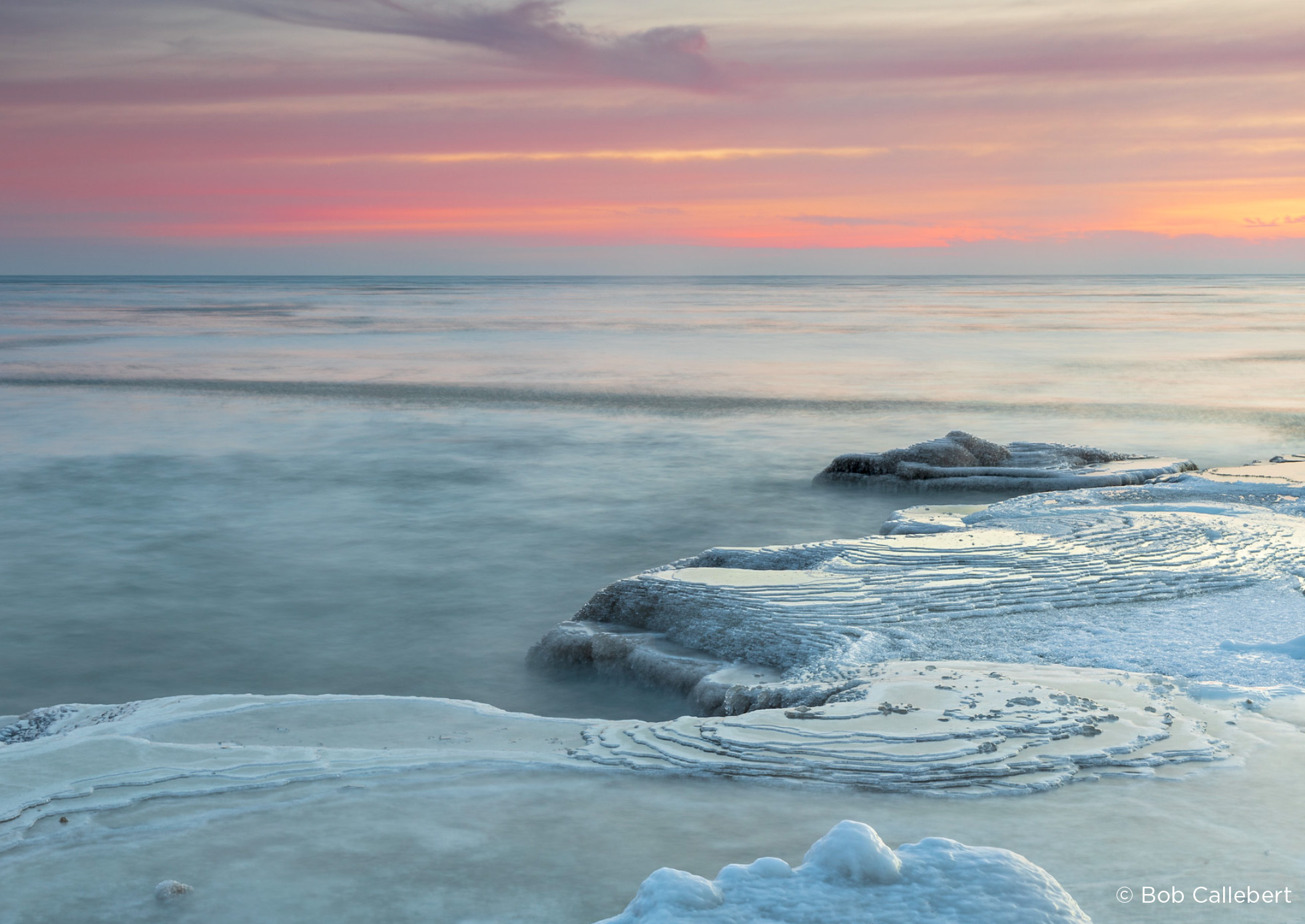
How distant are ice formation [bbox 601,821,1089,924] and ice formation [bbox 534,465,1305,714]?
1833 millimetres

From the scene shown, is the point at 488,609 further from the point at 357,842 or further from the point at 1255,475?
the point at 1255,475

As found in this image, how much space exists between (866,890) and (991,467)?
887cm

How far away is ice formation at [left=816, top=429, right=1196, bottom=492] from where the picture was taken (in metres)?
10.4

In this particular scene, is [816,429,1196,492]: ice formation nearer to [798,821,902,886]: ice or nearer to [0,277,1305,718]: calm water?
[0,277,1305,718]: calm water

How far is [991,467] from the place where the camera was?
11.0 meters

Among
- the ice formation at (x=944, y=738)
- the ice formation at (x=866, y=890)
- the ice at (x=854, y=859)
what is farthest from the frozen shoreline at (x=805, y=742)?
the ice at (x=854, y=859)

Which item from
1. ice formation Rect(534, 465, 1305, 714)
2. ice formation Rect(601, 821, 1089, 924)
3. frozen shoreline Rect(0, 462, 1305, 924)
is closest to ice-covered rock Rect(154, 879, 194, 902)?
frozen shoreline Rect(0, 462, 1305, 924)

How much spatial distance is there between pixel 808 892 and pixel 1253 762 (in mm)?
1959

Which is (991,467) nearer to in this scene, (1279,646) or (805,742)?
(1279,646)

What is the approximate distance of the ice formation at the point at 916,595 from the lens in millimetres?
5086

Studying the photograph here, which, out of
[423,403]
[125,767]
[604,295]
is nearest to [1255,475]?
[125,767]

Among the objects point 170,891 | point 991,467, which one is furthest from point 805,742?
point 991,467

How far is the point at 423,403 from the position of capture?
18797 mm

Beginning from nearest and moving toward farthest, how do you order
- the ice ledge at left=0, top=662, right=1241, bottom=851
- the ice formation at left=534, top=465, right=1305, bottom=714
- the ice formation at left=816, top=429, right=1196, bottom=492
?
the ice ledge at left=0, top=662, right=1241, bottom=851 < the ice formation at left=534, top=465, right=1305, bottom=714 < the ice formation at left=816, top=429, right=1196, bottom=492
